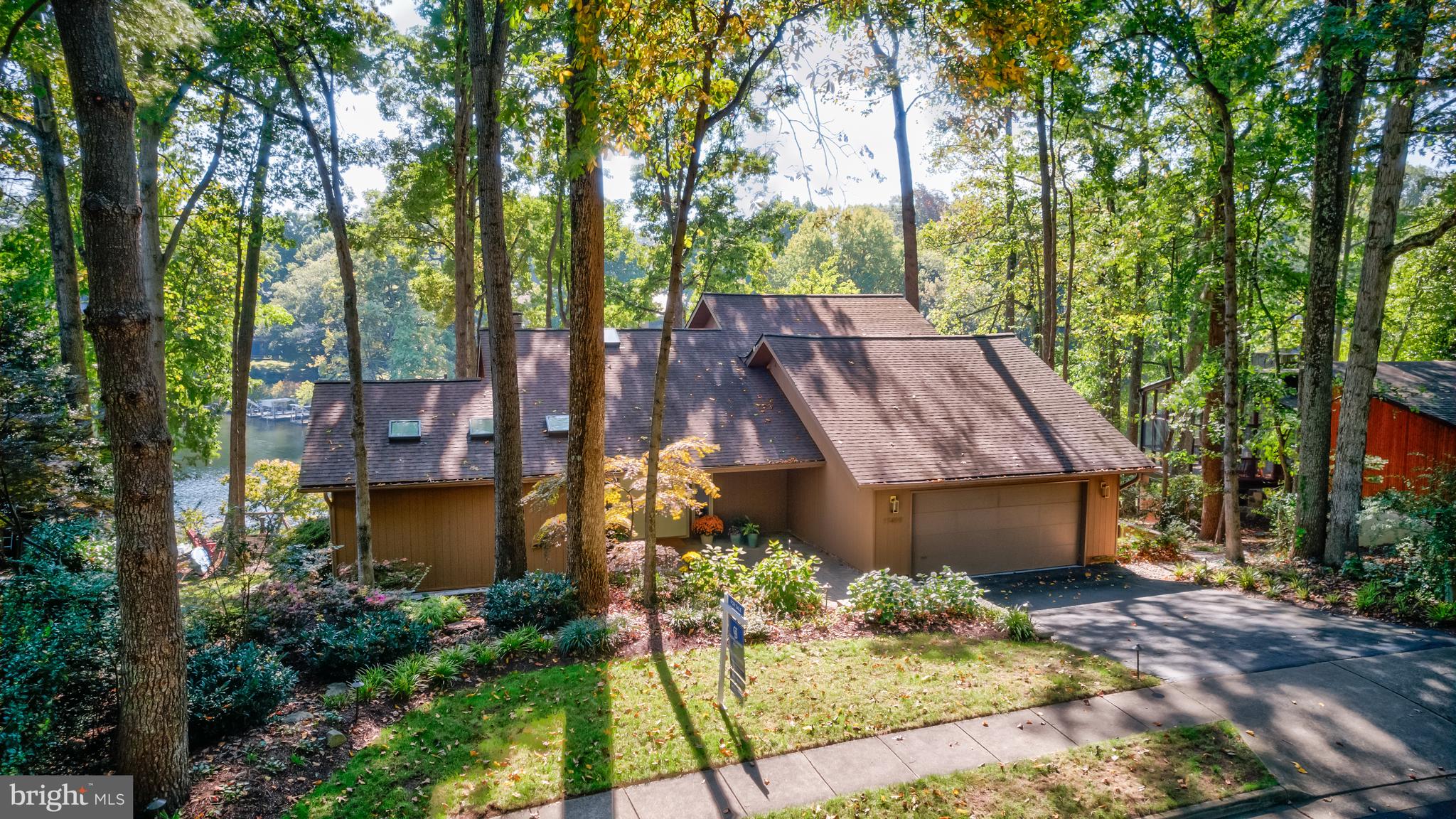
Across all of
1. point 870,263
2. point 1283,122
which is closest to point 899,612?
point 1283,122

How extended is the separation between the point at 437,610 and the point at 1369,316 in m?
14.1

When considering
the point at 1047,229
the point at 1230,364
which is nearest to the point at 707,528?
the point at 1230,364

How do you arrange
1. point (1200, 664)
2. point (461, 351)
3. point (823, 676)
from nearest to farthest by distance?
point (823, 676) < point (1200, 664) < point (461, 351)

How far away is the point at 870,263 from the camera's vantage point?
49.3 m

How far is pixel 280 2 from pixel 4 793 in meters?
9.72

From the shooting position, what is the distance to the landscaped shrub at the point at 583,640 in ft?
25.3

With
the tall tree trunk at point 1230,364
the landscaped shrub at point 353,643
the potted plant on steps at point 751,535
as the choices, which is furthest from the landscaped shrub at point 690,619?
the tall tree trunk at point 1230,364

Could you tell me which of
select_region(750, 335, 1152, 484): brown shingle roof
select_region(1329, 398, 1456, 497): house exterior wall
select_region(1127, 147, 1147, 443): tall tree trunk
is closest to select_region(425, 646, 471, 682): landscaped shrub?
select_region(750, 335, 1152, 484): brown shingle roof

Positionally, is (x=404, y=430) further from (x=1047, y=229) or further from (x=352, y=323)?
(x=1047, y=229)

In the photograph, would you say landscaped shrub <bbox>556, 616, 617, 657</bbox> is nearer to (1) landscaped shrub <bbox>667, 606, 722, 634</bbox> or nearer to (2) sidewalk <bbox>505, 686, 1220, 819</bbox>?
(1) landscaped shrub <bbox>667, 606, 722, 634</bbox>

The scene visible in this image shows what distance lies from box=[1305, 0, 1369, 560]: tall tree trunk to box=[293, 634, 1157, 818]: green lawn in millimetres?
6739

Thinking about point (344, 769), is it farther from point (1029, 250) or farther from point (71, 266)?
point (1029, 250)

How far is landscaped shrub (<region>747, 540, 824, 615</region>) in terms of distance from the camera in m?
9.16

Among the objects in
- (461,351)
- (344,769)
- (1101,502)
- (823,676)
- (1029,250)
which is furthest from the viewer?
(1029,250)
